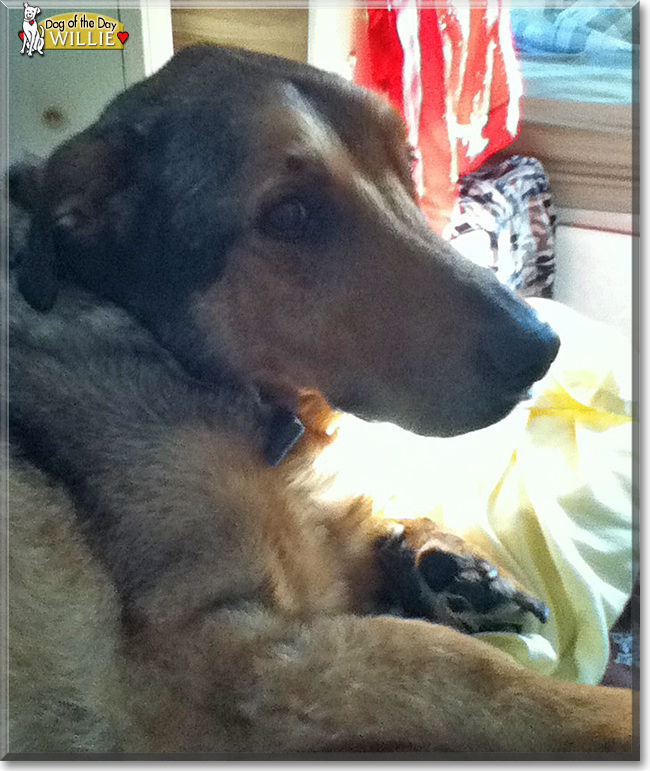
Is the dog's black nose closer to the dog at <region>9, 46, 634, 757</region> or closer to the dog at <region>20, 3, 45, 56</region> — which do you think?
the dog at <region>9, 46, 634, 757</region>

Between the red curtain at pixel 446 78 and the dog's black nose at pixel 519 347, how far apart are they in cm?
18

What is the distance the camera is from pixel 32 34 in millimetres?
1017

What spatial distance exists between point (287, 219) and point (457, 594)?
0.53 meters

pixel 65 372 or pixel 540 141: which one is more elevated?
pixel 540 141

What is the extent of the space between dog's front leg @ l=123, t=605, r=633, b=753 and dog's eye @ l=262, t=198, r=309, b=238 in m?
0.46

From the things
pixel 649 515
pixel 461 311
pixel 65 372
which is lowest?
pixel 649 515

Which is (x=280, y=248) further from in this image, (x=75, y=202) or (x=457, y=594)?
(x=457, y=594)

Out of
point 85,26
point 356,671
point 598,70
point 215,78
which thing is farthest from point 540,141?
point 356,671

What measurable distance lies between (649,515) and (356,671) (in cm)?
47

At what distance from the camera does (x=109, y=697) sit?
942 mm

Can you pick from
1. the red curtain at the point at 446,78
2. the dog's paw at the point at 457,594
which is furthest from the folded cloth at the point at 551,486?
the red curtain at the point at 446,78

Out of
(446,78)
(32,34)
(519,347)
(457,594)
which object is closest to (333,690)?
(457,594)

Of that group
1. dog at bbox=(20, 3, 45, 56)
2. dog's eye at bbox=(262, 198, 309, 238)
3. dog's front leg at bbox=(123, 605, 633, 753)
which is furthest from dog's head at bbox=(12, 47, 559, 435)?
dog's front leg at bbox=(123, 605, 633, 753)

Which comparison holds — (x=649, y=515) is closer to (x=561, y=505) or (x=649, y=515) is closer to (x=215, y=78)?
(x=561, y=505)
